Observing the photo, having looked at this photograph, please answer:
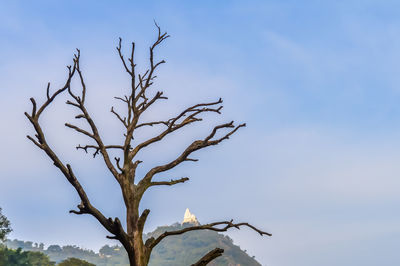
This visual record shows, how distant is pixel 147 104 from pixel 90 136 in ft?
5.44

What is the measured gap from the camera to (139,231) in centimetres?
848

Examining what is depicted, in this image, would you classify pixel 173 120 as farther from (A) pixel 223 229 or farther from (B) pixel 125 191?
(A) pixel 223 229

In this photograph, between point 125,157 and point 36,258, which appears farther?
point 36,258

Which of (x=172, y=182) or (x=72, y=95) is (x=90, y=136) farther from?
(x=172, y=182)

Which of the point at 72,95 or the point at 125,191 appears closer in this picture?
the point at 125,191

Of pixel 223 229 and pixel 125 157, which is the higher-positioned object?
pixel 125 157

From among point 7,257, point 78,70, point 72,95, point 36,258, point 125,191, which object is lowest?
point 125,191

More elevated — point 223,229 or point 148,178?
point 148,178

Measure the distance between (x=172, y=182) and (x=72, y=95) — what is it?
301 centimetres

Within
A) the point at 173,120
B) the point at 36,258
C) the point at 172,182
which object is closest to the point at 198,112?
the point at 173,120

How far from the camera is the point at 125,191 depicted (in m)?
8.87

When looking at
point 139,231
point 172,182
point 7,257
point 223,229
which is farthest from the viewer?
point 7,257

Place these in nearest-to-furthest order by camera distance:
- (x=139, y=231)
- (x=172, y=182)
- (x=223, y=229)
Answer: (x=139, y=231), (x=223, y=229), (x=172, y=182)

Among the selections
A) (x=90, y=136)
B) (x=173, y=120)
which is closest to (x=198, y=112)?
(x=173, y=120)
